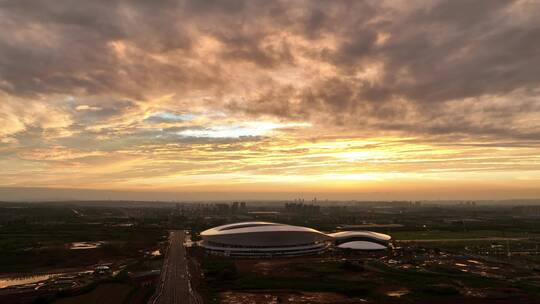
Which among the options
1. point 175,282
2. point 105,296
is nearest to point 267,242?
point 175,282

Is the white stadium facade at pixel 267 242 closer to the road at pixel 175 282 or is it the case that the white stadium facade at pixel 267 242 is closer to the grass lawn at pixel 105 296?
the road at pixel 175 282

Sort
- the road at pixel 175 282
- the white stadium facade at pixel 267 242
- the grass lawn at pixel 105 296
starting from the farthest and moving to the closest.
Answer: the white stadium facade at pixel 267 242, the road at pixel 175 282, the grass lawn at pixel 105 296

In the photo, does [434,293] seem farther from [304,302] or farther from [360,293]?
[304,302]

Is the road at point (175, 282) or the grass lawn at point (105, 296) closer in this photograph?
the grass lawn at point (105, 296)

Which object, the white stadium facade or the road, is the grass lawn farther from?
the white stadium facade

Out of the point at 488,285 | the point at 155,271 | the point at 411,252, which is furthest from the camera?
the point at 411,252

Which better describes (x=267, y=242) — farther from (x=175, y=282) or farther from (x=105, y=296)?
(x=105, y=296)

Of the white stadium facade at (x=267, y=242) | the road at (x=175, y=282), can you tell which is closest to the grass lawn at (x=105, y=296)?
the road at (x=175, y=282)

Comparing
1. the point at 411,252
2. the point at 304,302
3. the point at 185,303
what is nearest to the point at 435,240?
the point at 411,252

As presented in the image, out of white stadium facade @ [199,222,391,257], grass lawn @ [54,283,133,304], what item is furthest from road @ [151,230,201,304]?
white stadium facade @ [199,222,391,257]
